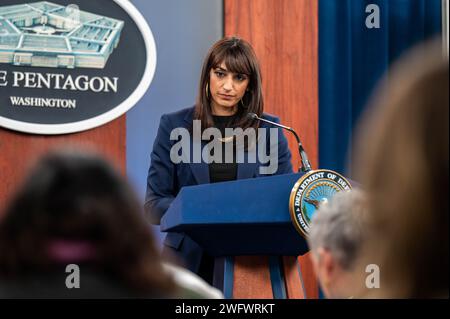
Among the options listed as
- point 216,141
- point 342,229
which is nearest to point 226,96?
point 216,141

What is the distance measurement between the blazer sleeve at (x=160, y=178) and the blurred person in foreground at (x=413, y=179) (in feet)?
5.88

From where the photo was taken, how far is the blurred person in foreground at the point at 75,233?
739 millimetres

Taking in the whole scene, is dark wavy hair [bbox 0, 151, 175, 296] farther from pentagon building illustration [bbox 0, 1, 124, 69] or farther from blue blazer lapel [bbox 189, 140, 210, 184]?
pentagon building illustration [bbox 0, 1, 124, 69]

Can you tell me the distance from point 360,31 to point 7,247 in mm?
3738

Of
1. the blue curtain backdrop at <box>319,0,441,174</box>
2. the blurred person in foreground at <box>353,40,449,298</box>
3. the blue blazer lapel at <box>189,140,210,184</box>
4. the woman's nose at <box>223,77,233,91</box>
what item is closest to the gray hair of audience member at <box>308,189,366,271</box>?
the blurred person in foreground at <box>353,40,449,298</box>

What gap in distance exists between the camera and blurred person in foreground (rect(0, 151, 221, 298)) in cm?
74

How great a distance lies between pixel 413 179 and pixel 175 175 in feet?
6.52

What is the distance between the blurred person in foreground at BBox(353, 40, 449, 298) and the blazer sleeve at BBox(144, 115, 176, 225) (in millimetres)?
1793

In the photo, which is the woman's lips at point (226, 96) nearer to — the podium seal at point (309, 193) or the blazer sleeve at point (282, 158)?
the blazer sleeve at point (282, 158)

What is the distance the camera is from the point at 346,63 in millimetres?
4211

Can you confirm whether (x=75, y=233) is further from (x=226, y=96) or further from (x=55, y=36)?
(x=55, y=36)

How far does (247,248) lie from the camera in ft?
7.25

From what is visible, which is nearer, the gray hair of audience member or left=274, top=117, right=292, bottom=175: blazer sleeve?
the gray hair of audience member
